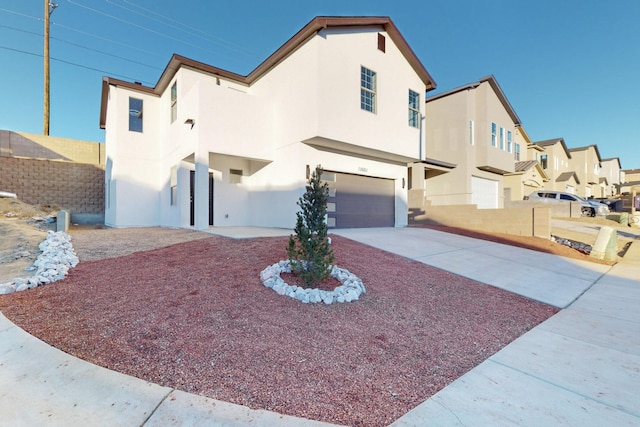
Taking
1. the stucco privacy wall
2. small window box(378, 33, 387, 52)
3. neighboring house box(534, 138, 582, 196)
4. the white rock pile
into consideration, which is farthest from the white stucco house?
neighboring house box(534, 138, 582, 196)

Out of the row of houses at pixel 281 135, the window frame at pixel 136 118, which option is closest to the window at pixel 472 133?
the row of houses at pixel 281 135

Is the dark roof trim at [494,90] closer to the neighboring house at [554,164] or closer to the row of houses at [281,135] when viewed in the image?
the row of houses at [281,135]

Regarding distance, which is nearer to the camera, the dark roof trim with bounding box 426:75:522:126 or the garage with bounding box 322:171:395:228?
the garage with bounding box 322:171:395:228

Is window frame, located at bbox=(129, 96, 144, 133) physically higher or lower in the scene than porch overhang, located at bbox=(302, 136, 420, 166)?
higher

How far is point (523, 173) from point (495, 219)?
12.3m

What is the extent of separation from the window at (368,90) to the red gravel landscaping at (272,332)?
26.3ft

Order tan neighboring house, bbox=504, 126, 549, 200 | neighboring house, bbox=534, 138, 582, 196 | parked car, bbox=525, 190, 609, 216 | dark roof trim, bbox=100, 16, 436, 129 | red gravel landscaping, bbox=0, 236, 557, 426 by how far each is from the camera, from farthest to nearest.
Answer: neighboring house, bbox=534, 138, 582, 196 < tan neighboring house, bbox=504, 126, 549, 200 < parked car, bbox=525, 190, 609, 216 < dark roof trim, bbox=100, 16, 436, 129 < red gravel landscaping, bbox=0, 236, 557, 426

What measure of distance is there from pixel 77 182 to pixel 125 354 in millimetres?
17231

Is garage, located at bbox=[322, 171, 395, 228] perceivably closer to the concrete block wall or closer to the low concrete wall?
the low concrete wall

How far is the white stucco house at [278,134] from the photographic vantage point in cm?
1011

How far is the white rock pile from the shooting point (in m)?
4.06

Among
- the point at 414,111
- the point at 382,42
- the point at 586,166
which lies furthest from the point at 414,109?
the point at 586,166

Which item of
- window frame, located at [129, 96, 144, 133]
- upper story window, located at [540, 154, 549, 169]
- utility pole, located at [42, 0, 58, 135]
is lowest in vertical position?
window frame, located at [129, 96, 144, 133]

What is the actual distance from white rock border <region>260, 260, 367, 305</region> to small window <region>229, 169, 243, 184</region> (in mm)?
8230
